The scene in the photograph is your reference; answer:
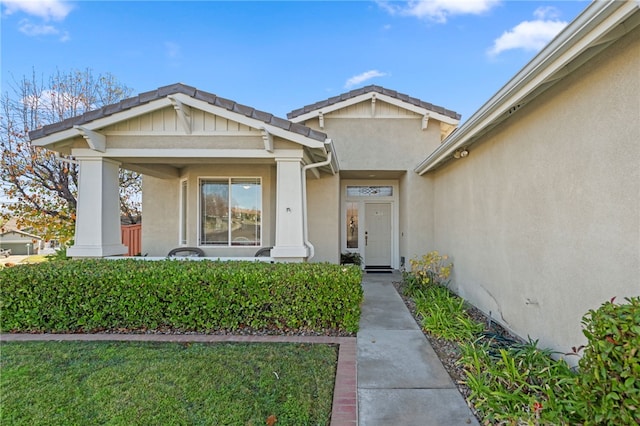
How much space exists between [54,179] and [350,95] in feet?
43.3

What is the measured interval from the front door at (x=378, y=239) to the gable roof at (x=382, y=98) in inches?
161

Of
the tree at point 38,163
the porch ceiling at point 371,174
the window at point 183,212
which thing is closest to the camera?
the window at point 183,212

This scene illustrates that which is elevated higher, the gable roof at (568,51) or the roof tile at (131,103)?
the roof tile at (131,103)

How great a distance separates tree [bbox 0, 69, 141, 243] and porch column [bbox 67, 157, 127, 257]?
9059mm

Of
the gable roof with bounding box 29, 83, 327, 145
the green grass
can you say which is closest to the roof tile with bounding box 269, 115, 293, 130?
the gable roof with bounding box 29, 83, 327, 145

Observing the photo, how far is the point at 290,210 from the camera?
676 centimetres

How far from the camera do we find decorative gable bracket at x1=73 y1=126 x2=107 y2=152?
21.0 ft

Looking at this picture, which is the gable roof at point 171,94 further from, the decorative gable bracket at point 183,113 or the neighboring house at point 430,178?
the decorative gable bracket at point 183,113

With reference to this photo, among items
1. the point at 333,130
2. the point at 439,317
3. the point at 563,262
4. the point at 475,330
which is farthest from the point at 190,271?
the point at 333,130

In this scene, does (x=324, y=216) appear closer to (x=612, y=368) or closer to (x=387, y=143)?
(x=387, y=143)

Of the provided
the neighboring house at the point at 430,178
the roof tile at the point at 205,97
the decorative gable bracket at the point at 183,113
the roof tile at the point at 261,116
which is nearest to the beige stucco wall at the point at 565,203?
the neighboring house at the point at 430,178

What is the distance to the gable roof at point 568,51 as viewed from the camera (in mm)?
2678

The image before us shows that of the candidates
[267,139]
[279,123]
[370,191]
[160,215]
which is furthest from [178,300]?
[370,191]

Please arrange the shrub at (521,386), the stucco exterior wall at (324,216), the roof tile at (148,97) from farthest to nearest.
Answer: the stucco exterior wall at (324,216)
the roof tile at (148,97)
the shrub at (521,386)
